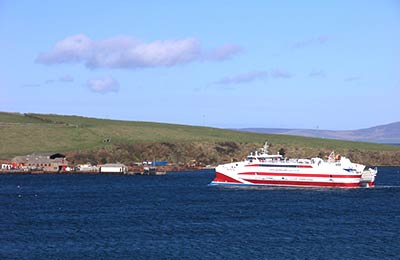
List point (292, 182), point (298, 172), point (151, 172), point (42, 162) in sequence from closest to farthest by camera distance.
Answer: point (298, 172) → point (292, 182) → point (151, 172) → point (42, 162)

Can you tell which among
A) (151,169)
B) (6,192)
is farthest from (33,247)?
(151,169)

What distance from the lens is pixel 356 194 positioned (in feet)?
391

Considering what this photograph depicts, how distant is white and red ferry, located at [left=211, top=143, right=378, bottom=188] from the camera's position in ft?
417

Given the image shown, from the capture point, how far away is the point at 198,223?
275 feet

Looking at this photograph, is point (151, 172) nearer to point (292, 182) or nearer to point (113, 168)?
point (113, 168)

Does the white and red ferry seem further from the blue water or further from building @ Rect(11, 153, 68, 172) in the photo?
building @ Rect(11, 153, 68, 172)

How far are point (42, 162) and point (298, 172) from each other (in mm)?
90148

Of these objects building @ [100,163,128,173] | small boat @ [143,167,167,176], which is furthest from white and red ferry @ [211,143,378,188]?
building @ [100,163,128,173]

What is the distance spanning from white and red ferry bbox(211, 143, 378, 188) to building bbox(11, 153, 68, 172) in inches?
3029

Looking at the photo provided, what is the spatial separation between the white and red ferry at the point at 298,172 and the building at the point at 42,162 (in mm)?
76929

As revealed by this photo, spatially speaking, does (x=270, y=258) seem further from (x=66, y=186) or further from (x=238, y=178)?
(x=66, y=186)

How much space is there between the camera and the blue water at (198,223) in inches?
2601

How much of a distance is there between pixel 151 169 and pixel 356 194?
82.7m

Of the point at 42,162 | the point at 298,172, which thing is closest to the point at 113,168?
the point at 42,162
